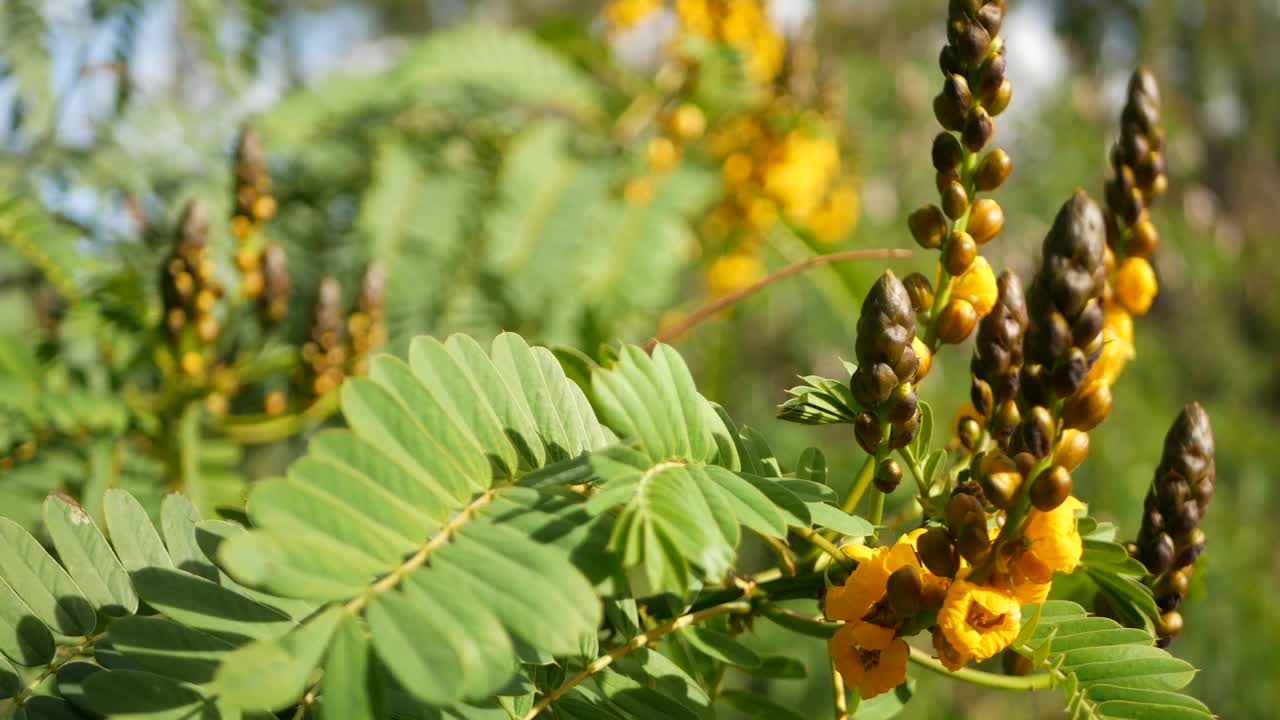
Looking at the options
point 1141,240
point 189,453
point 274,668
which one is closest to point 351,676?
point 274,668

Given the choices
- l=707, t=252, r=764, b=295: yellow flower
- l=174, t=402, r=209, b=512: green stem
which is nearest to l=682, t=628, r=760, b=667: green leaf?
l=174, t=402, r=209, b=512: green stem

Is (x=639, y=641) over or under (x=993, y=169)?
under

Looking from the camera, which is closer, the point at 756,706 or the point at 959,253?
the point at 959,253

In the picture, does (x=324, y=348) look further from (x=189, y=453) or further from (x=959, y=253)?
(x=959, y=253)

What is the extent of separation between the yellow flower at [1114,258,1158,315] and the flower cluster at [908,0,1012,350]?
19 centimetres

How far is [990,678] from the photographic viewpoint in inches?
23.0

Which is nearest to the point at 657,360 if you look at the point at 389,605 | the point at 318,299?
the point at 389,605

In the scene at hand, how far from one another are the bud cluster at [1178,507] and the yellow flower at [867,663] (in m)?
0.21

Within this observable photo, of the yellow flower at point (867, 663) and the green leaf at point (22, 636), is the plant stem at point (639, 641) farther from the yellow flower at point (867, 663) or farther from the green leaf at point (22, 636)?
the green leaf at point (22, 636)

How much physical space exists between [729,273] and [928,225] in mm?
1425

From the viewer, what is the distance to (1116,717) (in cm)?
56

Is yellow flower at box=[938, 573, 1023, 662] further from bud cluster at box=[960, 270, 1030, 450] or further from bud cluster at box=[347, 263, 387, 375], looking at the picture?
bud cluster at box=[347, 263, 387, 375]

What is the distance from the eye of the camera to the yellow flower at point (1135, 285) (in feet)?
2.31

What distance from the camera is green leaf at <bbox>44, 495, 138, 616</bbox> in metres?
0.54
